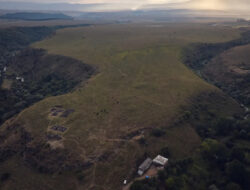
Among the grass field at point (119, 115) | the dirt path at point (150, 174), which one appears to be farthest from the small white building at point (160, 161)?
the grass field at point (119, 115)

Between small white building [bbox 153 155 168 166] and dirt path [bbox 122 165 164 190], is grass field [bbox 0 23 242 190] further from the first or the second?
small white building [bbox 153 155 168 166]

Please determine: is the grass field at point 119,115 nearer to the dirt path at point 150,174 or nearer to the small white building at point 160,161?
the dirt path at point 150,174

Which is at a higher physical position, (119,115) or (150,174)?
(119,115)

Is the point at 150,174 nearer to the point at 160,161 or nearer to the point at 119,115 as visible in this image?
the point at 160,161

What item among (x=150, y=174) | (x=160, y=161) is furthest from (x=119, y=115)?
(x=150, y=174)

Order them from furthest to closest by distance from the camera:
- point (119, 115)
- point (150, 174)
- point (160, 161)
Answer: point (119, 115)
point (160, 161)
point (150, 174)

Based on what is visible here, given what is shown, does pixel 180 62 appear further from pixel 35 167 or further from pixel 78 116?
pixel 35 167

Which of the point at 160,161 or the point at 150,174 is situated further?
the point at 160,161

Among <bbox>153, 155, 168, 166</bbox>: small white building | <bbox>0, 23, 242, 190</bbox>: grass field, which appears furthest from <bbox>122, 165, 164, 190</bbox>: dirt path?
<bbox>0, 23, 242, 190</bbox>: grass field

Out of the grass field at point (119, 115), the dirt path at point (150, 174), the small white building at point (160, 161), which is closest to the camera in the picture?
the dirt path at point (150, 174)
